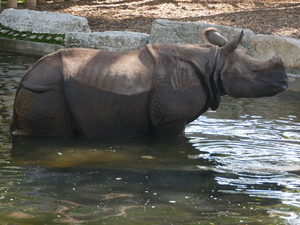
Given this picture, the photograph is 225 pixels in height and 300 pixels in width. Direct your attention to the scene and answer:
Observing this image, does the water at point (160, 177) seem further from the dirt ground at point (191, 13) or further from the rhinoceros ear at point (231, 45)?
the dirt ground at point (191, 13)

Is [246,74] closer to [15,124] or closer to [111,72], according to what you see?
[111,72]

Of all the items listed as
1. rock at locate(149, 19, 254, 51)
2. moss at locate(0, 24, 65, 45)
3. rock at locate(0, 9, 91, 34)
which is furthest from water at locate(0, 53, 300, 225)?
rock at locate(0, 9, 91, 34)

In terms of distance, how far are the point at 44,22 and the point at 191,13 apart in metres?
4.57

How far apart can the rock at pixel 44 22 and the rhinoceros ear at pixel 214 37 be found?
754 centimetres

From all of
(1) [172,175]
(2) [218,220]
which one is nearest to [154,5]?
(1) [172,175]

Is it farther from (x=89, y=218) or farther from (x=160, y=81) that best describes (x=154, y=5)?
(x=89, y=218)

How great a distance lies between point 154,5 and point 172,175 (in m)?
12.8

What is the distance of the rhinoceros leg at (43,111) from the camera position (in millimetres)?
6625

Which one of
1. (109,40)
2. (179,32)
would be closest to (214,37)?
(179,32)

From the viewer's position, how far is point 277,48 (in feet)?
35.9

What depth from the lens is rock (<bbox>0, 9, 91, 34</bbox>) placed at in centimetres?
1423

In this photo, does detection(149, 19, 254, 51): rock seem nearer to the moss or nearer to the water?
the moss

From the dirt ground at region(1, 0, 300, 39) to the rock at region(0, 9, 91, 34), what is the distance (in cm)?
89

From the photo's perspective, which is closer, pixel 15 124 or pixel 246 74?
pixel 246 74
